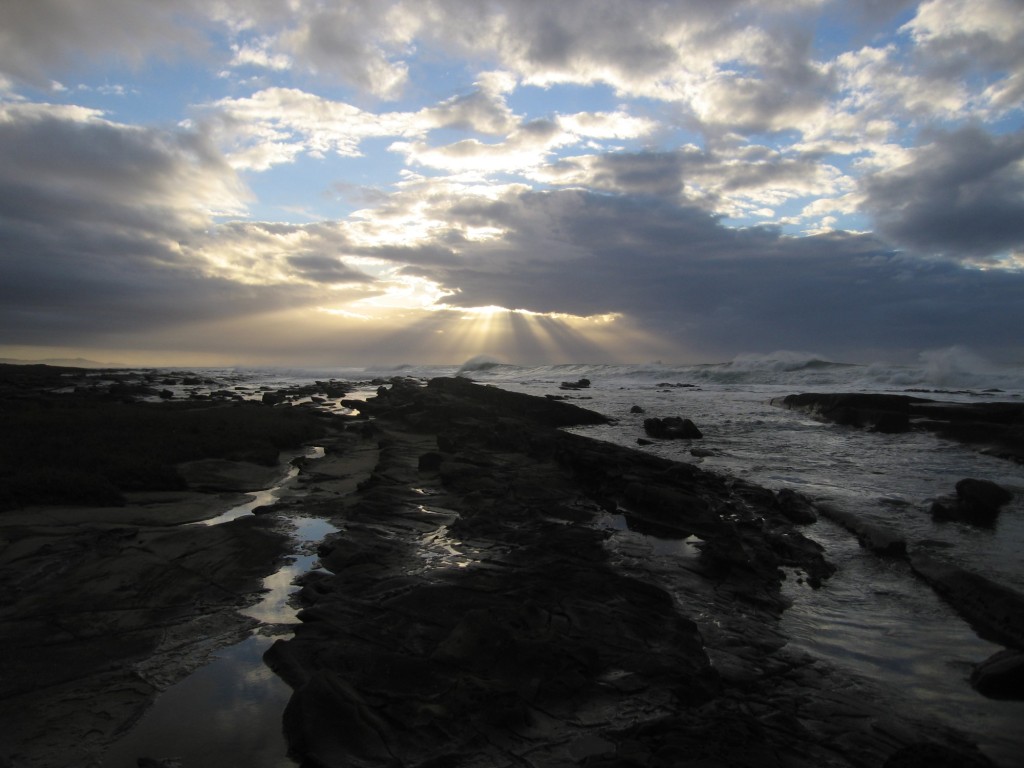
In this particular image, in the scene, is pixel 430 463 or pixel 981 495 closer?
pixel 981 495

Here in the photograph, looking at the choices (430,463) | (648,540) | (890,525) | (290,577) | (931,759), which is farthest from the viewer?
(430,463)

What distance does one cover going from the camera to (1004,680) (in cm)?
509

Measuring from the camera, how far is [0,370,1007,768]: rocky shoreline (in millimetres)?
4109

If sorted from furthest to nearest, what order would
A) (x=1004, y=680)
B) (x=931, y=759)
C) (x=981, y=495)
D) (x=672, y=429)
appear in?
(x=672, y=429) < (x=981, y=495) < (x=1004, y=680) < (x=931, y=759)

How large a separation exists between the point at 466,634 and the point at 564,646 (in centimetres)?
96

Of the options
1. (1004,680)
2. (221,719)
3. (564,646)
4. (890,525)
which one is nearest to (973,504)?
(890,525)

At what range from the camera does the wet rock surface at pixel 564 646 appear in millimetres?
4090

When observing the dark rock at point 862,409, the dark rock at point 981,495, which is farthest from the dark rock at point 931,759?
the dark rock at point 862,409

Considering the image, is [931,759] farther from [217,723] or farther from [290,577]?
[290,577]

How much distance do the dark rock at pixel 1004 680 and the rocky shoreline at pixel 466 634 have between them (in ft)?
3.35

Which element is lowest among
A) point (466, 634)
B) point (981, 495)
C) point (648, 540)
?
point (648, 540)

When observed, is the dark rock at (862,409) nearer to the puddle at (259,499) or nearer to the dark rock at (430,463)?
the dark rock at (430,463)

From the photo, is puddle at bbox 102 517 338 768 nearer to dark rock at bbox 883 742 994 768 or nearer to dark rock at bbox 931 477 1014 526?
dark rock at bbox 883 742 994 768

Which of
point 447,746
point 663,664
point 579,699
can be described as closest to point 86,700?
point 447,746
